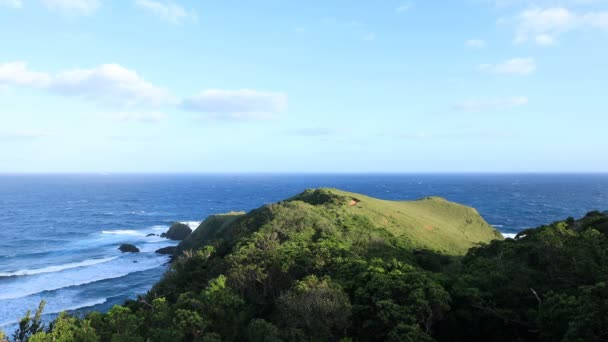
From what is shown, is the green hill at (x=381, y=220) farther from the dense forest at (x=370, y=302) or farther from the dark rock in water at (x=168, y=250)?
the dense forest at (x=370, y=302)

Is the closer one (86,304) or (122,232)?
(86,304)

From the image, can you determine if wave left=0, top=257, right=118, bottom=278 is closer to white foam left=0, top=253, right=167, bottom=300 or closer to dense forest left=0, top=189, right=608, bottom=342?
white foam left=0, top=253, right=167, bottom=300

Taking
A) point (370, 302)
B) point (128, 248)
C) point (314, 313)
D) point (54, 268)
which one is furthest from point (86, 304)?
point (370, 302)

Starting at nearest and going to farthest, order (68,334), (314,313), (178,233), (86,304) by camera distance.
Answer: (68,334) < (314,313) < (86,304) < (178,233)

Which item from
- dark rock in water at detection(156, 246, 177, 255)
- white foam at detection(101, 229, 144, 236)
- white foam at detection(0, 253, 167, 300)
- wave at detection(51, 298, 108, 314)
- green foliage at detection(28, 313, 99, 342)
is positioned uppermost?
green foliage at detection(28, 313, 99, 342)

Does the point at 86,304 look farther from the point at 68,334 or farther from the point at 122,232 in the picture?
the point at 122,232

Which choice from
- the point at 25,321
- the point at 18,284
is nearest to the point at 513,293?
the point at 25,321

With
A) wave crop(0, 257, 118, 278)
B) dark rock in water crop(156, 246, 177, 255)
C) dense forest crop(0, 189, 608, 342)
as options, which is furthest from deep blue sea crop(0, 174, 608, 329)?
dense forest crop(0, 189, 608, 342)

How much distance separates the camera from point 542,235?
30766mm

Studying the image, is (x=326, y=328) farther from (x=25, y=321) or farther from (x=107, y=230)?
(x=107, y=230)

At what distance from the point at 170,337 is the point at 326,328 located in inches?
351

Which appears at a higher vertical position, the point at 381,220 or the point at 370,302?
the point at 381,220

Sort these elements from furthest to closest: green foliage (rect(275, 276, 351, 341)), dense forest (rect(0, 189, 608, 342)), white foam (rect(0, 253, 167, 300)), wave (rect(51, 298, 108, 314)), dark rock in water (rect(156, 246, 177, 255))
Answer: dark rock in water (rect(156, 246, 177, 255)) → white foam (rect(0, 253, 167, 300)) → wave (rect(51, 298, 108, 314)) → green foliage (rect(275, 276, 351, 341)) → dense forest (rect(0, 189, 608, 342))

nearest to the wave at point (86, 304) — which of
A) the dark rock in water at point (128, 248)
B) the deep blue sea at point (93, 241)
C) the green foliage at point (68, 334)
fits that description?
the deep blue sea at point (93, 241)
